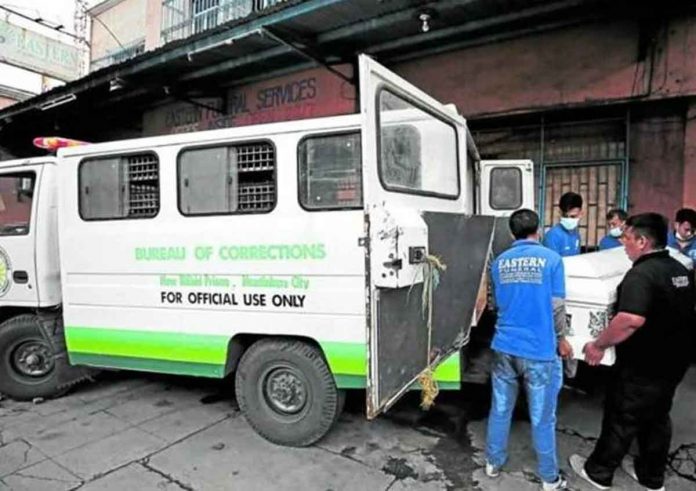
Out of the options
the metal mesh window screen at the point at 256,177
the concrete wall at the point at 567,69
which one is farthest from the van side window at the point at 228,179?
the concrete wall at the point at 567,69

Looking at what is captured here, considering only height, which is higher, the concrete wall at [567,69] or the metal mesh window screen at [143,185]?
the concrete wall at [567,69]

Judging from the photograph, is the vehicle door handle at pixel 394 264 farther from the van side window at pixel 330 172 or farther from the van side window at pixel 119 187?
the van side window at pixel 119 187

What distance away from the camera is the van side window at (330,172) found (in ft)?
11.0

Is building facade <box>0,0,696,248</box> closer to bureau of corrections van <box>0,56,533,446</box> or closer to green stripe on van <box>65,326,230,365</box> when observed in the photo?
bureau of corrections van <box>0,56,533,446</box>

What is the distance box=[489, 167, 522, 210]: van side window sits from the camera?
6012mm

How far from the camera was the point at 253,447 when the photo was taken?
371 centimetres

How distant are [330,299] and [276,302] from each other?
1.39 feet

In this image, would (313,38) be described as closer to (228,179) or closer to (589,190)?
(228,179)

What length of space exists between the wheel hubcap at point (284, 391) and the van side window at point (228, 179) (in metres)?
1.21

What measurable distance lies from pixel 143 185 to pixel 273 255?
133 cm

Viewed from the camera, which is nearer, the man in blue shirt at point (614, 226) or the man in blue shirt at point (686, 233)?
the man in blue shirt at point (686, 233)

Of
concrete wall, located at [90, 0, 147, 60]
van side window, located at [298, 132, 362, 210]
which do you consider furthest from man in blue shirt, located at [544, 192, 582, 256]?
concrete wall, located at [90, 0, 147, 60]

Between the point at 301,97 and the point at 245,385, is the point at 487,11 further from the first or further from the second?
the point at 245,385

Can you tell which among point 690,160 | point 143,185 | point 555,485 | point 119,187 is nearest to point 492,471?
point 555,485
